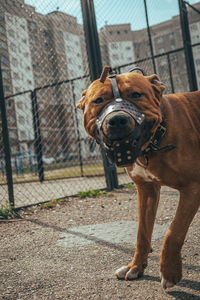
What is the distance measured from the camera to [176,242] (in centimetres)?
174

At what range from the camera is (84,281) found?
2.06 meters

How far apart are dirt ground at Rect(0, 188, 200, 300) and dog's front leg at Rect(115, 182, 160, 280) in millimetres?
57

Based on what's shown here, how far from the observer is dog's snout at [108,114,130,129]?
1.52m

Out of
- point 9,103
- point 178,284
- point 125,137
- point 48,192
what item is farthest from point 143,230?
point 9,103

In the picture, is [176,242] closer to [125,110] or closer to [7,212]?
[125,110]

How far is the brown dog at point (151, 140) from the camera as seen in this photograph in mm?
1606

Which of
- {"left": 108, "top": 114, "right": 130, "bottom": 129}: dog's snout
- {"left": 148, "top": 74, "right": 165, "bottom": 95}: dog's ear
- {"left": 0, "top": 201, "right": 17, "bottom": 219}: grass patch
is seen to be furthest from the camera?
{"left": 0, "top": 201, "right": 17, "bottom": 219}: grass patch

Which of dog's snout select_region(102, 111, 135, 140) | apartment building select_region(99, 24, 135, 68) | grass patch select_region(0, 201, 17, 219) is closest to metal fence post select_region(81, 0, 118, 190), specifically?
apartment building select_region(99, 24, 135, 68)

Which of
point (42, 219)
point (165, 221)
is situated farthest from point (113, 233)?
point (42, 219)

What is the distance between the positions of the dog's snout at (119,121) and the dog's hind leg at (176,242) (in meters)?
0.59

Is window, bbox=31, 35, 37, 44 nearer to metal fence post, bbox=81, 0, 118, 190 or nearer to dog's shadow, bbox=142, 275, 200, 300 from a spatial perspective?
metal fence post, bbox=81, 0, 118, 190

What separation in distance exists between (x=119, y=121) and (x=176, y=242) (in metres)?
0.73

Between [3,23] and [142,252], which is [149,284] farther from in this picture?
[3,23]

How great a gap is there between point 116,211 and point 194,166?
7.39ft
